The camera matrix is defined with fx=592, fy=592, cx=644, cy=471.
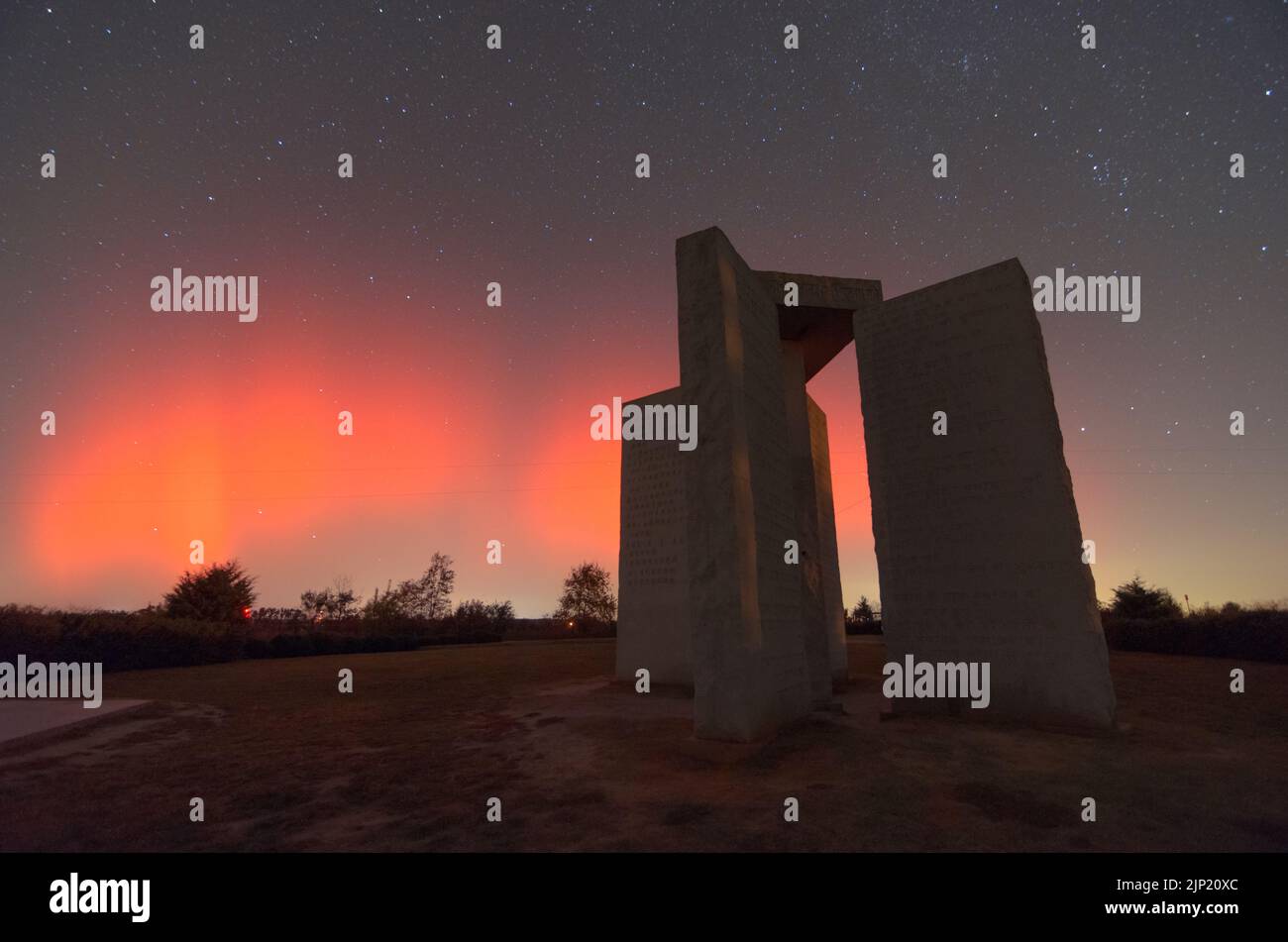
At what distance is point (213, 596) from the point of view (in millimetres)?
29578

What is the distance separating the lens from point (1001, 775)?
238 inches

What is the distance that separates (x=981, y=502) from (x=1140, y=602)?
2420cm

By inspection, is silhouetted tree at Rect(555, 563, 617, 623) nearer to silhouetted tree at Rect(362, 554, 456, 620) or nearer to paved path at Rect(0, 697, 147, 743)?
silhouetted tree at Rect(362, 554, 456, 620)

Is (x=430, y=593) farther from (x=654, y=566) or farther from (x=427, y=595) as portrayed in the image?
(x=654, y=566)

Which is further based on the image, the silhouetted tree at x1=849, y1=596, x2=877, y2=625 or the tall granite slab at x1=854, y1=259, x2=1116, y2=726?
the silhouetted tree at x1=849, y1=596, x2=877, y2=625

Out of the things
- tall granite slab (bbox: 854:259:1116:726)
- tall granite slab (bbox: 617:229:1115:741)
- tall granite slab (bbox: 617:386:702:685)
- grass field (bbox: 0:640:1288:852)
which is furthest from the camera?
tall granite slab (bbox: 617:386:702:685)

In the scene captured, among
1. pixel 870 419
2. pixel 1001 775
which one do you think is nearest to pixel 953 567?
pixel 870 419

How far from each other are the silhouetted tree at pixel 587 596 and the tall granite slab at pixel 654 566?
37931mm

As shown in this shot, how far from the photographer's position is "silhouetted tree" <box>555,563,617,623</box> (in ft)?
172

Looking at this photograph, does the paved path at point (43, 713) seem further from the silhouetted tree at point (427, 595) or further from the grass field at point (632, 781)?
the silhouetted tree at point (427, 595)

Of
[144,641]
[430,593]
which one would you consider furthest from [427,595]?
[144,641]

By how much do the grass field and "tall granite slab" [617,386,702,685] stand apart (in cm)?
318

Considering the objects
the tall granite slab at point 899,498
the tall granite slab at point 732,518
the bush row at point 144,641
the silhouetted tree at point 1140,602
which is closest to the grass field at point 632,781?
the tall granite slab at point 732,518

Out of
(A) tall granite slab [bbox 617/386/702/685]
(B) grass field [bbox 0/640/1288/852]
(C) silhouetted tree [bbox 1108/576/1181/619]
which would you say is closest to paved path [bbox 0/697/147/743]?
(B) grass field [bbox 0/640/1288/852]
